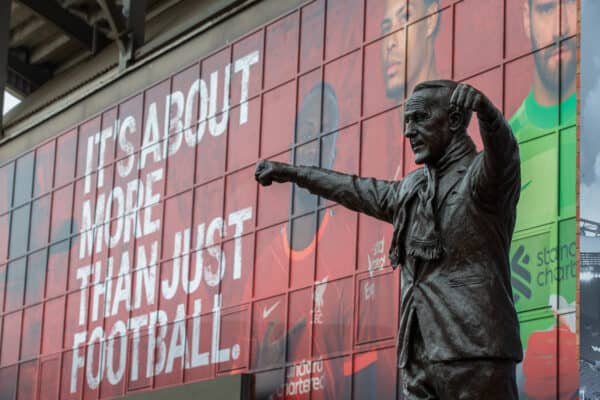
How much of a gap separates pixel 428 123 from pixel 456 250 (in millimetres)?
614

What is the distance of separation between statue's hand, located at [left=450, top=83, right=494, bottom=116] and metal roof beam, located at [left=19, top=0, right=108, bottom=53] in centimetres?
3553

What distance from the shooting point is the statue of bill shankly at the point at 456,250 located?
5.94 m

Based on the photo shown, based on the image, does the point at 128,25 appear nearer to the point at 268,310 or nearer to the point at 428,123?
the point at 268,310

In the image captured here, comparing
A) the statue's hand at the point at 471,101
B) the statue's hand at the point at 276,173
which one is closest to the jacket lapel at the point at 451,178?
the statue's hand at the point at 471,101

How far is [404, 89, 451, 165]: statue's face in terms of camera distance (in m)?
6.36

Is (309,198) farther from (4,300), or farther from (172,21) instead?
(4,300)

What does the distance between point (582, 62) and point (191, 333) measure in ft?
48.8

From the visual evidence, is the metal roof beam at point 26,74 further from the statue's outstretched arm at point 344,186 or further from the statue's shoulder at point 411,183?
the statue's shoulder at point 411,183

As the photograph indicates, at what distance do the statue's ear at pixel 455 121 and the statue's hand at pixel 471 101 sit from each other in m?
0.41

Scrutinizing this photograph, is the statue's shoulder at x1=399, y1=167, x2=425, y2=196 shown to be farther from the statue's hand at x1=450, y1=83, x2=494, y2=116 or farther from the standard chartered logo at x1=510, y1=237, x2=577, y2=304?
the standard chartered logo at x1=510, y1=237, x2=577, y2=304

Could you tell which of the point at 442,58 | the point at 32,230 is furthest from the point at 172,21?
the point at 442,58

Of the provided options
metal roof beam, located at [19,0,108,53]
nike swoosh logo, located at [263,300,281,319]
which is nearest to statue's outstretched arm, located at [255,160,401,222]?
nike swoosh logo, located at [263,300,281,319]

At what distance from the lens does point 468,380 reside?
5938mm

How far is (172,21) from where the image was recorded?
122ft
